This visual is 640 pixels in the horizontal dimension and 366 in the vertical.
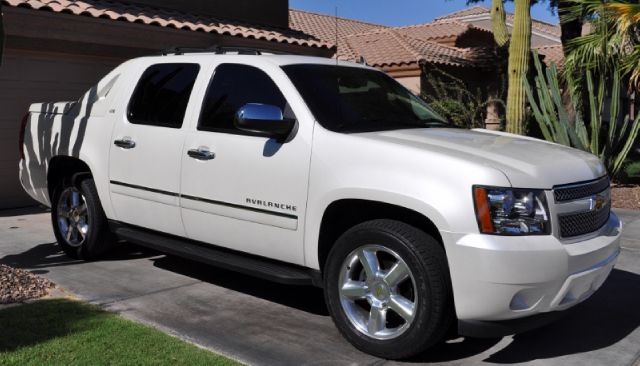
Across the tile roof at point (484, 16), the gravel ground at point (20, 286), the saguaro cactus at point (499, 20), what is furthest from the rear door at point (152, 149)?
the tile roof at point (484, 16)

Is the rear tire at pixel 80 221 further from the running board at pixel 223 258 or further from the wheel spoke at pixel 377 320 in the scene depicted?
the wheel spoke at pixel 377 320

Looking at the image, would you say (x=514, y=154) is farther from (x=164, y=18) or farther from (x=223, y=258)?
(x=164, y=18)

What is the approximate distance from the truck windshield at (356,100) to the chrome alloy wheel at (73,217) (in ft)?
8.86

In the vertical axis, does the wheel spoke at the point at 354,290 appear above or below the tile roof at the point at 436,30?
below

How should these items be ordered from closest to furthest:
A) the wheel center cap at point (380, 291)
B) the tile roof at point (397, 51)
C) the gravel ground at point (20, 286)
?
the wheel center cap at point (380, 291) < the gravel ground at point (20, 286) < the tile roof at point (397, 51)

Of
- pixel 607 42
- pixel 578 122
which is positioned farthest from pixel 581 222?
pixel 607 42

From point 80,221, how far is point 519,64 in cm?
767

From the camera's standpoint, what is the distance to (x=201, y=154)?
202 inches

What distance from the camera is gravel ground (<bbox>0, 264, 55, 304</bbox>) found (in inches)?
209

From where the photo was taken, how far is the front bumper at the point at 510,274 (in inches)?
147

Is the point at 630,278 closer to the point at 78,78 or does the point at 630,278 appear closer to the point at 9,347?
the point at 9,347

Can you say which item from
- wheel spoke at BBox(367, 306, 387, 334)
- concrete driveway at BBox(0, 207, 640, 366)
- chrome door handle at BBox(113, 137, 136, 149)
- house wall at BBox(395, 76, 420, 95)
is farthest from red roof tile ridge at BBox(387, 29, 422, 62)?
wheel spoke at BBox(367, 306, 387, 334)

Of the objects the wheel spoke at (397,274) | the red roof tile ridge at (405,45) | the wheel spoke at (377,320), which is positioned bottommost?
the wheel spoke at (377,320)

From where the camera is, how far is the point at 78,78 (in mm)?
10430
